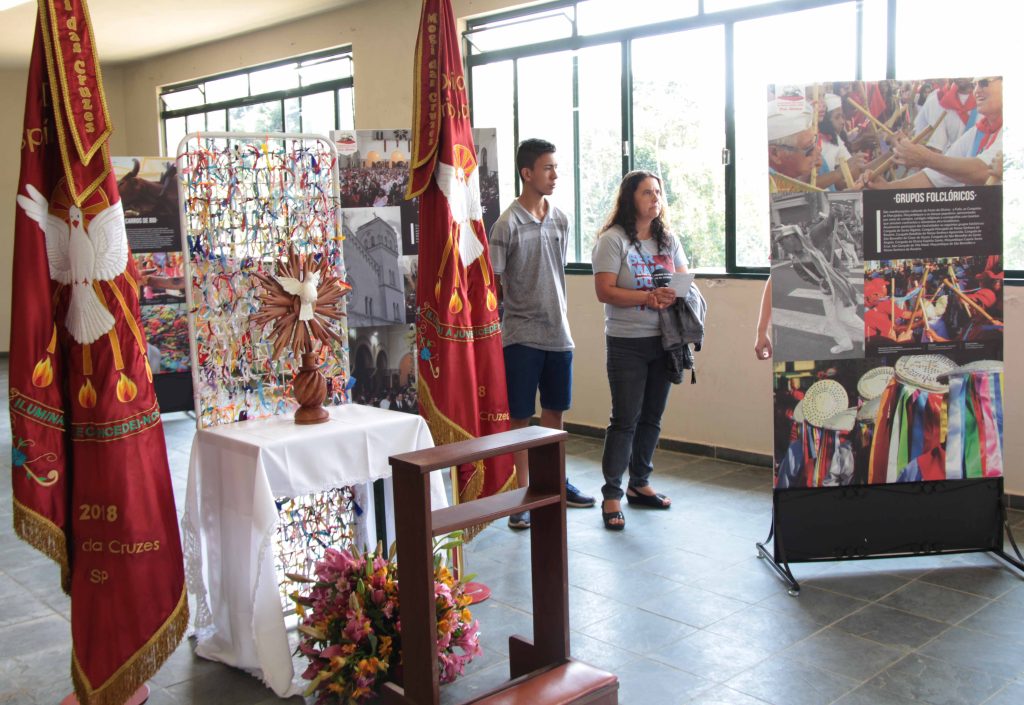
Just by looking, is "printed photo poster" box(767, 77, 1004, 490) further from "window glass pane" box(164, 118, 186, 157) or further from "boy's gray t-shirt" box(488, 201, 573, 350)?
"window glass pane" box(164, 118, 186, 157)

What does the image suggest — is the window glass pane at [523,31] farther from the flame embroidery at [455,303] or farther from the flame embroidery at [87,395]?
the flame embroidery at [87,395]

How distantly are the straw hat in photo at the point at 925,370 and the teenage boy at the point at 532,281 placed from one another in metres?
1.32

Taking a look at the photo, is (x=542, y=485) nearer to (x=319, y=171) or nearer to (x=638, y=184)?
(x=319, y=171)

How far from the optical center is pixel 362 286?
4.93 metres

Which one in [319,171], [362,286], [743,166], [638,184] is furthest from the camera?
[743,166]

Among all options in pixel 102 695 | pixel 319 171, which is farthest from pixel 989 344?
pixel 102 695

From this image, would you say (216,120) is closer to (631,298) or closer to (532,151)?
(532,151)

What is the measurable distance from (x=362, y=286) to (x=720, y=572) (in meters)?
2.19

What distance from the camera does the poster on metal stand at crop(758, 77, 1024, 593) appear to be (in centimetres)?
361

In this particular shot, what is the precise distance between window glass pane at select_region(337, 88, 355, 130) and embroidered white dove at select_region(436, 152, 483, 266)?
489cm

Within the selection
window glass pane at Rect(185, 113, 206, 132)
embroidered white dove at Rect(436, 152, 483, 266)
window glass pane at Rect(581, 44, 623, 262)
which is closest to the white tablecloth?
embroidered white dove at Rect(436, 152, 483, 266)

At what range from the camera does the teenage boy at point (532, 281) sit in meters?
4.20

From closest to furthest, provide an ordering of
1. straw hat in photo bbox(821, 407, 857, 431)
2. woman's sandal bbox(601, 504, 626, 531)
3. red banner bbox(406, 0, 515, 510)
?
red banner bbox(406, 0, 515, 510) → straw hat in photo bbox(821, 407, 857, 431) → woman's sandal bbox(601, 504, 626, 531)

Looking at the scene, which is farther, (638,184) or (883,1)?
(883,1)
